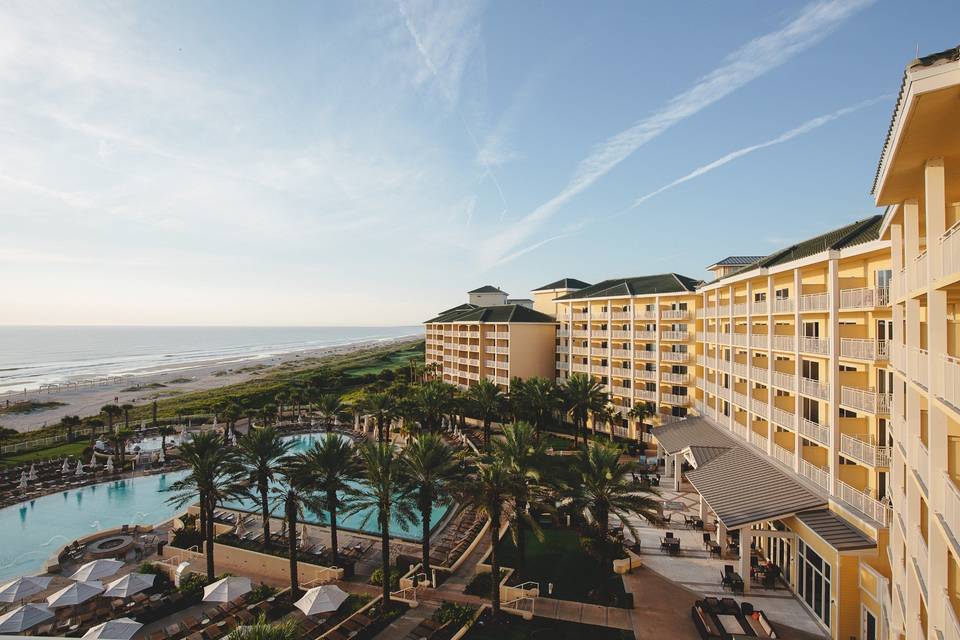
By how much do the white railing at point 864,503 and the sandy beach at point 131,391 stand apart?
90.4 metres

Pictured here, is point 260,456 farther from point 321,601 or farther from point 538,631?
point 538,631

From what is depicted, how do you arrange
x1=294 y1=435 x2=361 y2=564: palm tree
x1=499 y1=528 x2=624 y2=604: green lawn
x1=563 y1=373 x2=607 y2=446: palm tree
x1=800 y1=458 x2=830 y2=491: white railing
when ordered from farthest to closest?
1. x1=563 y1=373 x2=607 y2=446: palm tree
2. x1=294 y1=435 x2=361 y2=564: palm tree
3. x1=499 y1=528 x2=624 y2=604: green lawn
4. x1=800 y1=458 x2=830 y2=491: white railing

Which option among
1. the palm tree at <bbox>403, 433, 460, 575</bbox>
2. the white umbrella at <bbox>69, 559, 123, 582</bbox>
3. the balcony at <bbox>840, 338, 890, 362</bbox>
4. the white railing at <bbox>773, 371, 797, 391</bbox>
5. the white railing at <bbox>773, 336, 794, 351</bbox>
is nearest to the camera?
the balcony at <bbox>840, 338, 890, 362</bbox>

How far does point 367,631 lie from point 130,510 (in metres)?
27.8

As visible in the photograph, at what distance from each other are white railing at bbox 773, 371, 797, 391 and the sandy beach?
88.7 metres

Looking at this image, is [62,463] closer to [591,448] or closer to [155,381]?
[591,448]

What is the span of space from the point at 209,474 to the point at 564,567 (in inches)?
722

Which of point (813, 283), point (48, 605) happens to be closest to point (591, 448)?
point (813, 283)

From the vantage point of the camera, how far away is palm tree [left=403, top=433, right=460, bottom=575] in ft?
73.9

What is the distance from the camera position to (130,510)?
3597 cm

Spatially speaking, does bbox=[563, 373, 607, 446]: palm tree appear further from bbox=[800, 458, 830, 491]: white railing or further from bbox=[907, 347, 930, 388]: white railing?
bbox=[907, 347, 930, 388]: white railing

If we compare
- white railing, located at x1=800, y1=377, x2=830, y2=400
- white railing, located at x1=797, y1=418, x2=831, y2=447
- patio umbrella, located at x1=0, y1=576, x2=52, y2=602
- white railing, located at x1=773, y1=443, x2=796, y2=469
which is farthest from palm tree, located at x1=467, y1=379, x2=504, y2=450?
patio umbrella, located at x1=0, y1=576, x2=52, y2=602

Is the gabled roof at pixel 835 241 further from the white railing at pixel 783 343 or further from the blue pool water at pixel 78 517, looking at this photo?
the blue pool water at pixel 78 517

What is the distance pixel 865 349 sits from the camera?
19.5 m
